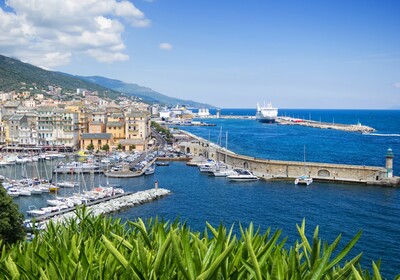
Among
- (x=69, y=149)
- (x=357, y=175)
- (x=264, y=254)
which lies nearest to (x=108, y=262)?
(x=264, y=254)

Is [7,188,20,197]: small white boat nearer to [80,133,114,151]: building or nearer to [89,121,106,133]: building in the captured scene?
[80,133,114,151]: building

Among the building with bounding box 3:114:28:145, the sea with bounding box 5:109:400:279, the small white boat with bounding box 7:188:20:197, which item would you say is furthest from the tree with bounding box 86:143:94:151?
the small white boat with bounding box 7:188:20:197

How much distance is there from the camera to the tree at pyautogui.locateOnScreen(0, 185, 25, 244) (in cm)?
1180

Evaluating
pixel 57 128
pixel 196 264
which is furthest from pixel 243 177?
pixel 196 264

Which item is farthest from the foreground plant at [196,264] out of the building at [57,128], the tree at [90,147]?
the building at [57,128]

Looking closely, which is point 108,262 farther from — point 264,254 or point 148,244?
point 264,254

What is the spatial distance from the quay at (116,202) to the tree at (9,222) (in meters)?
5.77

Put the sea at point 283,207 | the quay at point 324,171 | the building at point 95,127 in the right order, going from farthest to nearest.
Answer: the building at point 95,127, the quay at point 324,171, the sea at point 283,207

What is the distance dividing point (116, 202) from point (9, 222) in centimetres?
922

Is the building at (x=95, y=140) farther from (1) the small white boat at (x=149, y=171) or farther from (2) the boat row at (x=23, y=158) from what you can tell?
(1) the small white boat at (x=149, y=171)

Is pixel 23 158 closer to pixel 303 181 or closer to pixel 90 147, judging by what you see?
pixel 90 147

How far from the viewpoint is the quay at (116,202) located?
19344 millimetres

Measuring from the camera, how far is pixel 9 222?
1223 centimetres

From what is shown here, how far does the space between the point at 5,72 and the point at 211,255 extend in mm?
120670
